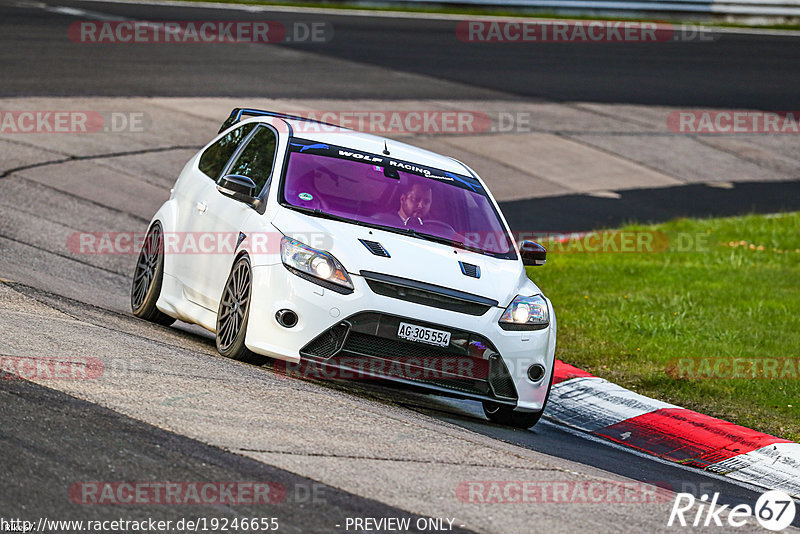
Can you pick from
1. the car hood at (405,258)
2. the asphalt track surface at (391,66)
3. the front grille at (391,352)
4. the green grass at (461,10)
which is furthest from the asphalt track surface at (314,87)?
the green grass at (461,10)

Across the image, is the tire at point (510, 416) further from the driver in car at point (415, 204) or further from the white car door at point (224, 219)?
the white car door at point (224, 219)

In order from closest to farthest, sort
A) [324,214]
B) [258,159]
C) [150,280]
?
[324,214] → [258,159] → [150,280]

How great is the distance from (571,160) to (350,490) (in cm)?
1564

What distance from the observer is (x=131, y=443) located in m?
5.69

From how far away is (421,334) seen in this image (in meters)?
7.56

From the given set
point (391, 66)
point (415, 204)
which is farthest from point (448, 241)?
point (391, 66)

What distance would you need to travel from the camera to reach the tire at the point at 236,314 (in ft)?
25.8

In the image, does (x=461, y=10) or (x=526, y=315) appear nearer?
(x=526, y=315)

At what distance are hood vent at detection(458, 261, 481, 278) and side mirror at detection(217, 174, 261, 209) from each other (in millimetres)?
1482

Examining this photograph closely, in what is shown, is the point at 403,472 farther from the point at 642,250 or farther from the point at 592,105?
the point at 592,105

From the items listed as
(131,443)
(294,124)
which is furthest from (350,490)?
(294,124)

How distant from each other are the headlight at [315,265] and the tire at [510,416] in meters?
1.38

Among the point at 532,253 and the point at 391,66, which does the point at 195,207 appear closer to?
the point at 532,253

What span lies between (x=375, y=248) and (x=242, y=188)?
1093 millimetres
